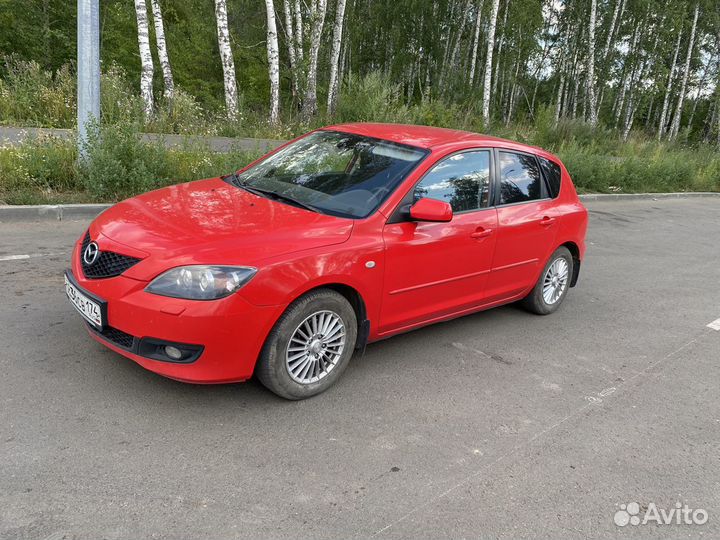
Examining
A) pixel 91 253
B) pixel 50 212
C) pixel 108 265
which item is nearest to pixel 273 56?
pixel 50 212

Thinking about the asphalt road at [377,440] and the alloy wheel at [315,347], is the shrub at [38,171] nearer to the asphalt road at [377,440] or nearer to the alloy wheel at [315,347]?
the asphalt road at [377,440]

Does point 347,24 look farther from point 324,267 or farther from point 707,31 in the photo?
point 324,267

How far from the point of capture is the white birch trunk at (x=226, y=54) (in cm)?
1446

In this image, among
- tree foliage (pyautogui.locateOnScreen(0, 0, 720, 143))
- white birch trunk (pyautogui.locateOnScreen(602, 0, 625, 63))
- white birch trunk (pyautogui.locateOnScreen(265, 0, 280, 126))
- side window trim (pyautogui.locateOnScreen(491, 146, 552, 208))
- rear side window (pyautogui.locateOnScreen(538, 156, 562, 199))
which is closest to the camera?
side window trim (pyautogui.locateOnScreen(491, 146, 552, 208))

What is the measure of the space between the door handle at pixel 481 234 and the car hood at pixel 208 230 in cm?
115

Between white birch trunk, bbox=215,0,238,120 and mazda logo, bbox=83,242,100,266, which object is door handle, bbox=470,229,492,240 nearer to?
mazda logo, bbox=83,242,100,266

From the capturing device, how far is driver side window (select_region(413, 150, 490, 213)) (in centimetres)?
408

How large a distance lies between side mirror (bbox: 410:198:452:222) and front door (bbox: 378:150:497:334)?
130 mm

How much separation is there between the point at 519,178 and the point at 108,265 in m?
3.40

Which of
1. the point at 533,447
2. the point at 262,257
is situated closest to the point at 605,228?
the point at 533,447

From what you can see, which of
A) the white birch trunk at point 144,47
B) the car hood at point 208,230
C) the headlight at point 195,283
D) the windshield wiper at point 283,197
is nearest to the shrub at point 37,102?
the white birch trunk at point 144,47

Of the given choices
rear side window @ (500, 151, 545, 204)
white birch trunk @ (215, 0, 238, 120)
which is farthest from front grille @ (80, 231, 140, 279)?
white birch trunk @ (215, 0, 238, 120)

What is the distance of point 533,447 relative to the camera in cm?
328

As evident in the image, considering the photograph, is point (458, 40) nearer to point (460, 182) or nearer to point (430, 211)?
point (460, 182)
